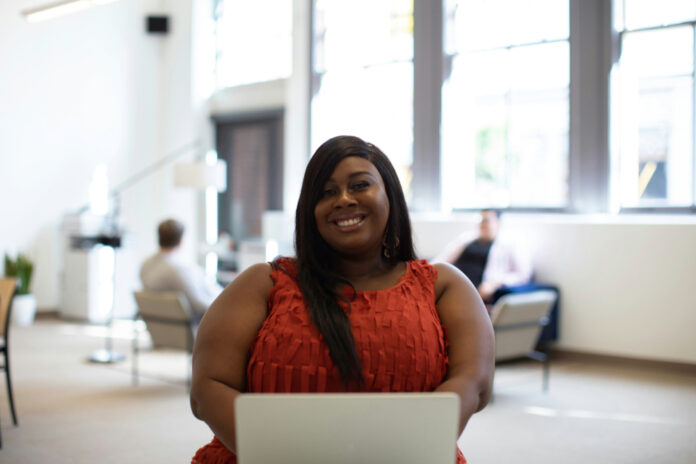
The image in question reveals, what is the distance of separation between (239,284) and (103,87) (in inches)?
357

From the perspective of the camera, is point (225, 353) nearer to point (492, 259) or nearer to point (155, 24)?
point (492, 259)

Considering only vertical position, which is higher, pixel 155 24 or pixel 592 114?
pixel 155 24

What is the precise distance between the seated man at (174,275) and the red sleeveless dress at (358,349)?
13.6ft

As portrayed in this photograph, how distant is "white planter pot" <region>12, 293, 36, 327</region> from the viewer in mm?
8547

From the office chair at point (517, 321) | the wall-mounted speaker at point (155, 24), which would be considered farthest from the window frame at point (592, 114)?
the wall-mounted speaker at point (155, 24)

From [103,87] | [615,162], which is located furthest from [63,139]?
[615,162]

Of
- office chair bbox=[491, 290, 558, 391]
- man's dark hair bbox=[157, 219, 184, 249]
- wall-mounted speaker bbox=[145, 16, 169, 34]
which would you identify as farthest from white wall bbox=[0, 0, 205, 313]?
office chair bbox=[491, 290, 558, 391]

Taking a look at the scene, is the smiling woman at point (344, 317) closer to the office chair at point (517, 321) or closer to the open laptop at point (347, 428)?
the open laptop at point (347, 428)

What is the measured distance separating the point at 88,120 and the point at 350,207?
8.90 metres

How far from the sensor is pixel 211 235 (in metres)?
10.3

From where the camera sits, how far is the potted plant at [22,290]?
336 inches

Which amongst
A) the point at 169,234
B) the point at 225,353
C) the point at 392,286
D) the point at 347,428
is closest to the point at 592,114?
the point at 169,234

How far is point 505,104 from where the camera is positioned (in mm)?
7441

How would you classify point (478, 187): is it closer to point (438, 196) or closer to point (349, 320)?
point (438, 196)
